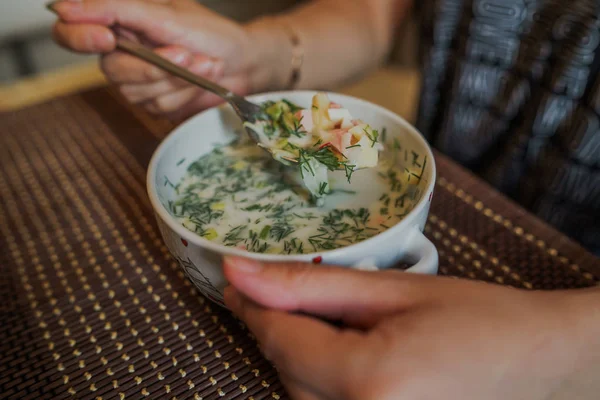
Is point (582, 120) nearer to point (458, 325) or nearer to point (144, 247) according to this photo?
point (458, 325)

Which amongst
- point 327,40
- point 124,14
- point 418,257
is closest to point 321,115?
point 418,257

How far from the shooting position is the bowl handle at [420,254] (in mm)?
468

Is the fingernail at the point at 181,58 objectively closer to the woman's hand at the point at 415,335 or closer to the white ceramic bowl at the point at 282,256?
the white ceramic bowl at the point at 282,256

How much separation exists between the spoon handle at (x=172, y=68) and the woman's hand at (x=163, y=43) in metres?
0.02

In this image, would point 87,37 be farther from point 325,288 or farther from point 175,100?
point 325,288

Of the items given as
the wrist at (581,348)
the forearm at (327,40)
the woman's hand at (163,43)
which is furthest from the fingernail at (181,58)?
the wrist at (581,348)

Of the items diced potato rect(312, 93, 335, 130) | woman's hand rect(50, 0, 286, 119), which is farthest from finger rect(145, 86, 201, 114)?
diced potato rect(312, 93, 335, 130)

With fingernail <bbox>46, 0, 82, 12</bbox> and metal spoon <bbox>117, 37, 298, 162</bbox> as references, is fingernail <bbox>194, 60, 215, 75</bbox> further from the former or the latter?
fingernail <bbox>46, 0, 82, 12</bbox>

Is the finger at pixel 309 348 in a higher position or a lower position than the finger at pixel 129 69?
lower

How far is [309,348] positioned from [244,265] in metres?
0.09

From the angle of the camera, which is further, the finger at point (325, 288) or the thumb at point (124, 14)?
the thumb at point (124, 14)

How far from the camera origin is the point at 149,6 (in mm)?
833

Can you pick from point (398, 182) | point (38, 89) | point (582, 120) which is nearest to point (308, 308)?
point (398, 182)

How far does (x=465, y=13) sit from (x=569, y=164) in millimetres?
329
